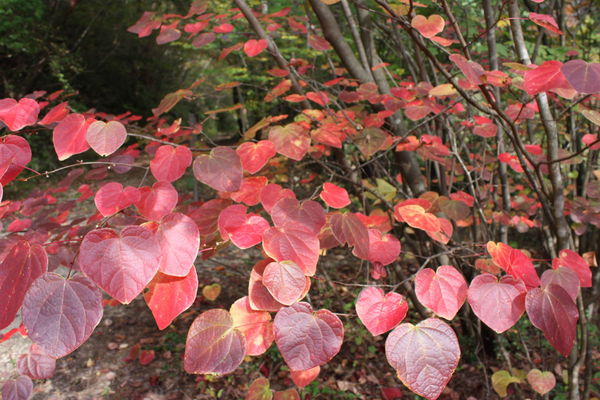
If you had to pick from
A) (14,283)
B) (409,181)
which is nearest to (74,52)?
(409,181)

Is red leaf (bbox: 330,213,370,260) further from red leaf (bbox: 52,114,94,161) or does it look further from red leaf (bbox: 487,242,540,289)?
red leaf (bbox: 52,114,94,161)

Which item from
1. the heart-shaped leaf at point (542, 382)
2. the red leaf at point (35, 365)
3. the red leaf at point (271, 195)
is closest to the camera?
the red leaf at point (271, 195)

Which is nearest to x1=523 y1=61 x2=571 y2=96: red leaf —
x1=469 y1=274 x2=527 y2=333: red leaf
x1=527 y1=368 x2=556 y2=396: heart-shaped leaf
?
x1=469 y1=274 x2=527 y2=333: red leaf

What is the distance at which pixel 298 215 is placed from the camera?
76 centimetres

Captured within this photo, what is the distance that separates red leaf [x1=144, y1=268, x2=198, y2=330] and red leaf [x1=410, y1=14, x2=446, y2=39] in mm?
808

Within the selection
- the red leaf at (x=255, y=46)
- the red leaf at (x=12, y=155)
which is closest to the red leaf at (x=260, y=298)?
the red leaf at (x=12, y=155)

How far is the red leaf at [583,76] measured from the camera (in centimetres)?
65

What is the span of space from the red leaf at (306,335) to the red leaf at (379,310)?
6 cm

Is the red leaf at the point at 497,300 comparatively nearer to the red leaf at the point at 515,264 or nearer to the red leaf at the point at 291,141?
the red leaf at the point at 515,264

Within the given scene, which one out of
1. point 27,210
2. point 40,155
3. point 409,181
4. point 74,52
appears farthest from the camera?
point 74,52

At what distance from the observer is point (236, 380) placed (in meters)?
2.21

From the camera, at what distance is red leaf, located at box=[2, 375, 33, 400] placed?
1170mm

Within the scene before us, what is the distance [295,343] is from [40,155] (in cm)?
790

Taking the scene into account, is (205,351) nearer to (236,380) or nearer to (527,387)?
(236,380)
